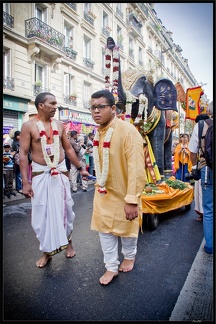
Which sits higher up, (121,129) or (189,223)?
(121,129)

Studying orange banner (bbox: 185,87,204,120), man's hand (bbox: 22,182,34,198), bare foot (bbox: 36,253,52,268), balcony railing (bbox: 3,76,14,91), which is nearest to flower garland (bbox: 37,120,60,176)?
man's hand (bbox: 22,182,34,198)

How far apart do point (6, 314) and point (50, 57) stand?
13.9m

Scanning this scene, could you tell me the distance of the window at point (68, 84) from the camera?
15188 mm

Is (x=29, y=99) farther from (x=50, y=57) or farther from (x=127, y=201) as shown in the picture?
(x=127, y=201)

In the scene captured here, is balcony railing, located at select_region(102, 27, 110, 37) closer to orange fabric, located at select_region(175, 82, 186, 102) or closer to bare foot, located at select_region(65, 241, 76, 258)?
orange fabric, located at select_region(175, 82, 186, 102)

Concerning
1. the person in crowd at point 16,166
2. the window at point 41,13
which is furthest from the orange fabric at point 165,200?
the window at point 41,13

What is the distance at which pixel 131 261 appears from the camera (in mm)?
2725

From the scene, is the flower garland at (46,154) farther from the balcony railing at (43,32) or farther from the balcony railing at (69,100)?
the balcony railing at (69,100)

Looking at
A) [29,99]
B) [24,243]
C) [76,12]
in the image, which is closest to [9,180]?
[24,243]

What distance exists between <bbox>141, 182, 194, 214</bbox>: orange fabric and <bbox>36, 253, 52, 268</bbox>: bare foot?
153 centimetres

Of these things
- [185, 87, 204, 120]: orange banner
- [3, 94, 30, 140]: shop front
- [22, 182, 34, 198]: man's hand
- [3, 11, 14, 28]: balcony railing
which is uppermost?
[3, 11, 14, 28]: balcony railing

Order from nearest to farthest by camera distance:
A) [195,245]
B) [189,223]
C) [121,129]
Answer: [121,129] → [195,245] → [189,223]

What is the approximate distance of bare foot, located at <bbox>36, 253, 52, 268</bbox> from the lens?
282 centimetres

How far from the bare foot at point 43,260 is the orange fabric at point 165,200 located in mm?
1530
